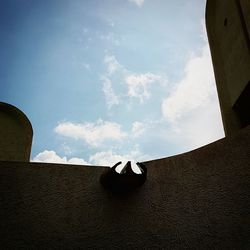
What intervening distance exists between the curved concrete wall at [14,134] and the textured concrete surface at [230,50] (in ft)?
15.0

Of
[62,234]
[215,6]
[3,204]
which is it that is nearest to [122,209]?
[62,234]

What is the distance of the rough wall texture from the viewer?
2.87m

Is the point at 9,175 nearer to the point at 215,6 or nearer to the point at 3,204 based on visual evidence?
the point at 3,204

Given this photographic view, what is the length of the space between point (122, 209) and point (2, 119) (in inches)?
170

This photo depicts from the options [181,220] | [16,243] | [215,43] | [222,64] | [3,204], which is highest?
[215,43]

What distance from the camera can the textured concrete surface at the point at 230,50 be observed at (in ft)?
15.8

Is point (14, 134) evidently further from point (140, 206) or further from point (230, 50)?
point (230, 50)

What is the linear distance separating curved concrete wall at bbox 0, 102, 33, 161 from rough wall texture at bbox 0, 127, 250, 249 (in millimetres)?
2584

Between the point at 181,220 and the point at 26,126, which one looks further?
the point at 26,126

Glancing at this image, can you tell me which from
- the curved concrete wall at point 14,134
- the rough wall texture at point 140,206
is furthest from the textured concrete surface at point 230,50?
the curved concrete wall at point 14,134

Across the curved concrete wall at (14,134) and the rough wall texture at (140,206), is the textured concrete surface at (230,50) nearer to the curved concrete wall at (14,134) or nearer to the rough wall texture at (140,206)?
the rough wall texture at (140,206)

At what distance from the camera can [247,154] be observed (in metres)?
3.12

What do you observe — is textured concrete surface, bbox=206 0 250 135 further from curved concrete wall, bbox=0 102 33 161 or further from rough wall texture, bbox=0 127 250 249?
curved concrete wall, bbox=0 102 33 161

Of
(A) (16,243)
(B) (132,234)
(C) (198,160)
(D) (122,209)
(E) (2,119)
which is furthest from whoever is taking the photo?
(E) (2,119)
